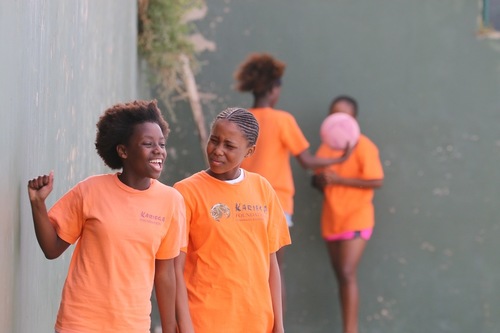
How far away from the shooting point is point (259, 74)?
→ 7.24 metres

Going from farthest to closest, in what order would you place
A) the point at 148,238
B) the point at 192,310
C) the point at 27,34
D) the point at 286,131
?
the point at 286,131 → the point at 192,310 → the point at 148,238 → the point at 27,34

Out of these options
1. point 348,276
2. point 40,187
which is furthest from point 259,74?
point 40,187

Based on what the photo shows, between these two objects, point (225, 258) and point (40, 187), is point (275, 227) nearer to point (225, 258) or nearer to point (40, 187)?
point (225, 258)

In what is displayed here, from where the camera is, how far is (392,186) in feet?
25.8

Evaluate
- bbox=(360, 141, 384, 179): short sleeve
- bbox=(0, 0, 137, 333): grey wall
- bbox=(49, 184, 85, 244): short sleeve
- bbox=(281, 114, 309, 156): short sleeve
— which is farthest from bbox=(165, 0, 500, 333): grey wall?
bbox=(49, 184, 85, 244): short sleeve

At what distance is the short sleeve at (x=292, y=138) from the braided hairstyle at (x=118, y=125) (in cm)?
369

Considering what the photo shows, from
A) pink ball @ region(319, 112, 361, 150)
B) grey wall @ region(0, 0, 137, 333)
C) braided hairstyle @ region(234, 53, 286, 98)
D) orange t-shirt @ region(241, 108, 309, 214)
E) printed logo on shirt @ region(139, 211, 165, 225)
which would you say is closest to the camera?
grey wall @ region(0, 0, 137, 333)

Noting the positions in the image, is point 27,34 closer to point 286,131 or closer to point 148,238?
point 148,238

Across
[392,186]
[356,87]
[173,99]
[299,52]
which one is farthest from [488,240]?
[173,99]

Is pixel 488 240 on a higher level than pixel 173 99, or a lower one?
lower

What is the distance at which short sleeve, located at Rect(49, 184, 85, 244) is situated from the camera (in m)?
3.07

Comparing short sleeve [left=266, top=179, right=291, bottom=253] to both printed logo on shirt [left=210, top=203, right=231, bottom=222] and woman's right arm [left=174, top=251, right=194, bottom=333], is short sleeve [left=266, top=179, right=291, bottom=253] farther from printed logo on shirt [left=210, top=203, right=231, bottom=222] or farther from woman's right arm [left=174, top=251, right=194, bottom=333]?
woman's right arm [left=174, top=251, right=194, bottom=333]

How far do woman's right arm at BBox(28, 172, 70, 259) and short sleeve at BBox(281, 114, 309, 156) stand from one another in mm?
4090

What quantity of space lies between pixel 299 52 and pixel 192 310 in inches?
167
